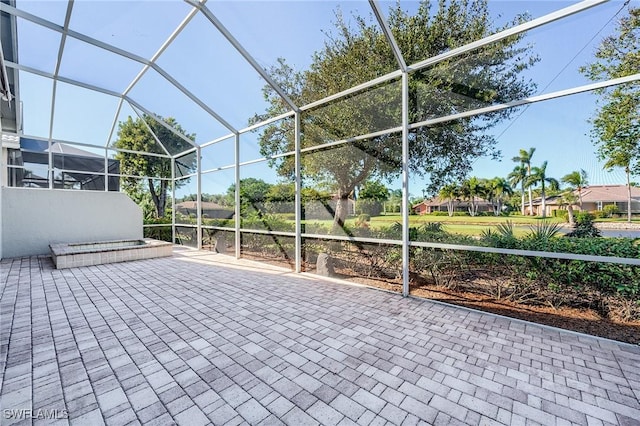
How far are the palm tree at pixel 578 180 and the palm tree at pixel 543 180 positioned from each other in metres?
0.14

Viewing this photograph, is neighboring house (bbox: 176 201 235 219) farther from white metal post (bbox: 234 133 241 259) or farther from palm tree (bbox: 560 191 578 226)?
palm tree (bbox: 560 191 578 226)

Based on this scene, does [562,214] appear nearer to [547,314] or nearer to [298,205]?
[547,314]

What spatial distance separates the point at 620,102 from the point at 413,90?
99.9 inches

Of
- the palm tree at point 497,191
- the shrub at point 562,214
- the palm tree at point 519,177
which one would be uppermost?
the palm tree at point 519,177

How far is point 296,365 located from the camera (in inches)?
103

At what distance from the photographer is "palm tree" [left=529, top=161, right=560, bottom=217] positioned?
3689 mm

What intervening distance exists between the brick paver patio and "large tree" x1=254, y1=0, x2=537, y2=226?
2537mm

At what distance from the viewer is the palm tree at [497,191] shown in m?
4.09

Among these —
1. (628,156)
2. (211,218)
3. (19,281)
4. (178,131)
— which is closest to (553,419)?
(628,156)

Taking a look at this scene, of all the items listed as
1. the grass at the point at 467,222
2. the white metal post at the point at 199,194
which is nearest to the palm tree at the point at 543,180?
the grass at the point at 467,222

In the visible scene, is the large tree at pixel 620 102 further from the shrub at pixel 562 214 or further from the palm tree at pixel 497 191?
the palm tree at pixel 497 191

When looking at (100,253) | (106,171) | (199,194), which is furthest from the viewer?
(106,171)

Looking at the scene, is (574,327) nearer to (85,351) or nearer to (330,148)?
(330,148)

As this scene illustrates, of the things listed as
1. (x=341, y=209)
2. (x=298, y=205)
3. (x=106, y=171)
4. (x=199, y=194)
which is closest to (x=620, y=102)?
(x=341, y=209)
